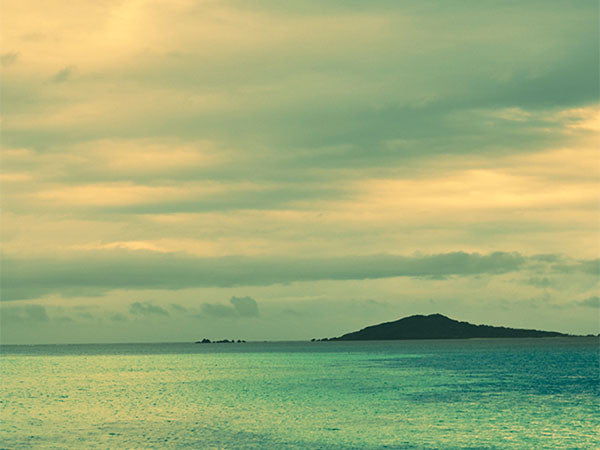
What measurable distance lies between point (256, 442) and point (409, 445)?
33.0 ft

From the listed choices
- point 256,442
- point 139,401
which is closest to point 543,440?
point 256,442

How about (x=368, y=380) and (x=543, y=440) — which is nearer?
(x=543, y=440)

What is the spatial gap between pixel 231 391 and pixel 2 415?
2813 cm

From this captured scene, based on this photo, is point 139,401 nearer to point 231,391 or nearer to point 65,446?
point 231,391

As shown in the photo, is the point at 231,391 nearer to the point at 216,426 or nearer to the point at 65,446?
the point at 216,426

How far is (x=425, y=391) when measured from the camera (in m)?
78.1

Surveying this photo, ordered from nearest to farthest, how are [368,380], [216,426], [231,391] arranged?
[216,426], [231,391], [368,380]

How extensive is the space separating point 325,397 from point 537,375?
138ft

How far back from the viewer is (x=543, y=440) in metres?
47.2

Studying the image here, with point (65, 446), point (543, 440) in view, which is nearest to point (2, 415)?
point (65, 446)

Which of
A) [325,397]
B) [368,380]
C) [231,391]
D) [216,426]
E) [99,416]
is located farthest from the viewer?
[368,380]

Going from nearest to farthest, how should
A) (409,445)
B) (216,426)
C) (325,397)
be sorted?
1. (409,445)
2. (216,426)
3. (325,397)

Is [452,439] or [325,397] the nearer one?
[452,439]

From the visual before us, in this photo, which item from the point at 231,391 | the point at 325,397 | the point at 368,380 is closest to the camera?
the point at 325,397
